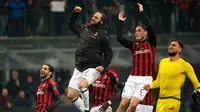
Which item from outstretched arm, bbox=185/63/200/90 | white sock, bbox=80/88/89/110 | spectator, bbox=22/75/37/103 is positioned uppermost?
outstretched arm, bbox=185/63/200/90

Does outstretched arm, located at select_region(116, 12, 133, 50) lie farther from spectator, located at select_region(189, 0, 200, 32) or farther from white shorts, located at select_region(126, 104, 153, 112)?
spectator, located at select_region(189, 0, 200, 32)

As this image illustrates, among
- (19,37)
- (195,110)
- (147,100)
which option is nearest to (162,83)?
(147,100)

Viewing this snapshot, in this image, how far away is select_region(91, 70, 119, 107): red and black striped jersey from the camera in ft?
62.9

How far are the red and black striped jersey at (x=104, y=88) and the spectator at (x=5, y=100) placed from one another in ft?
19.6

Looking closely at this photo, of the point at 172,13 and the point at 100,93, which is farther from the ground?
the point at 172,13

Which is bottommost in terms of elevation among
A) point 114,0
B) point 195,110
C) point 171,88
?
point 195,110

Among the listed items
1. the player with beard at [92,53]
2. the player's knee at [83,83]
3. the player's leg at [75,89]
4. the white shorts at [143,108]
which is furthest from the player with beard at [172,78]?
the player's leg at [75,89]

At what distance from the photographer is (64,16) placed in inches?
991

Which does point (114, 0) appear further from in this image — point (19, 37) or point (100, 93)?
point (100, 93)

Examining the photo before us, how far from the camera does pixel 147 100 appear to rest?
17422 millimetres

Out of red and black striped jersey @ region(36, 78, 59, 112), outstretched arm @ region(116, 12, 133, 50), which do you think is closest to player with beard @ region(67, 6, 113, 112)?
outstretched arm @ region(116, 12, 133, 50)

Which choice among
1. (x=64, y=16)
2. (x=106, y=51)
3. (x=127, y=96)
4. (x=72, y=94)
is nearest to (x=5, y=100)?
(x=64, y=16)

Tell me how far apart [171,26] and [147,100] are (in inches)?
333

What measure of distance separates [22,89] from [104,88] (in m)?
6.02
